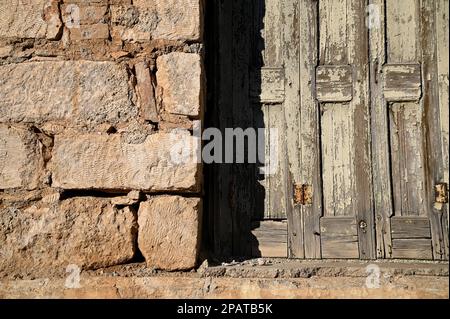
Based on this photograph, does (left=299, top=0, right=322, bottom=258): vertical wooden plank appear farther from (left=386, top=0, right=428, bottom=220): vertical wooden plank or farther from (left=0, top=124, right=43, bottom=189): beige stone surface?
(left=0, top=124, right=43, bottom=189): beige stone surface

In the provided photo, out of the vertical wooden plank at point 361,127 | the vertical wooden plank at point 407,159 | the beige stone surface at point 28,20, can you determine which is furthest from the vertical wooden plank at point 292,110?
the beige stone surface at point 28,20

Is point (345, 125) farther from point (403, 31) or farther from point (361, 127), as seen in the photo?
point (403, 31)

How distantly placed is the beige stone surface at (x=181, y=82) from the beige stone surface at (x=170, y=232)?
42 centimetres

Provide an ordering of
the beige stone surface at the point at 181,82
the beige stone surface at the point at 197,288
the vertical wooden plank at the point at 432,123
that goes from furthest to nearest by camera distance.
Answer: the vertical wooden plank at the point at 432,123 → the beige stone surface at the point at 181,82 → the beige stone surface at the point at 197,288

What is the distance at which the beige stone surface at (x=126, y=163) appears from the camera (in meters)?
1.82

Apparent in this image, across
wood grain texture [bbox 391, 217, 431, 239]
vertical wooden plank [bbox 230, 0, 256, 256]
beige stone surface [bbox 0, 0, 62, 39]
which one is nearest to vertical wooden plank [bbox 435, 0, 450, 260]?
wood grain texture [bbox 391, 217, 431, 239]

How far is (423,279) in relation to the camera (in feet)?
5.87

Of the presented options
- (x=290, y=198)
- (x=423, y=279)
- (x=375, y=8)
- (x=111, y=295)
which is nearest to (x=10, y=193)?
(x=111, y=295)

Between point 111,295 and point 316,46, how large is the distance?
1.59 metres

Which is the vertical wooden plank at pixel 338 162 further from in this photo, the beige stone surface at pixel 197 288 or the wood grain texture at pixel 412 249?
the beige stone surface at pixel 197 288

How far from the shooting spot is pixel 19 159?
→ 1.85m

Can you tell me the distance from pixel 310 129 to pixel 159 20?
3.05 feet

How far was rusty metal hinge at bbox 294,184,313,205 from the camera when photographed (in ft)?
7.02

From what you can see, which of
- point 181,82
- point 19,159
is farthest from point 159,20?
point 19,159
